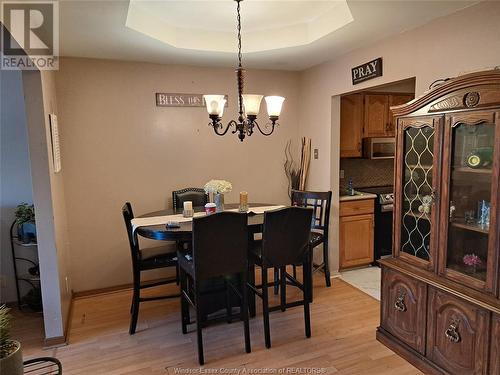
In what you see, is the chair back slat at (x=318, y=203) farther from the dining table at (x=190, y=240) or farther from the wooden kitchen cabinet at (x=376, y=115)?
the wooden kitchen cabinet at (x=376, y=115)

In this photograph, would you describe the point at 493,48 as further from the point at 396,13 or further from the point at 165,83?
the point at 165,83

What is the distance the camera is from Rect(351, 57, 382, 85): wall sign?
3.14 m

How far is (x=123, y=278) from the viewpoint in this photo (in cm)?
392

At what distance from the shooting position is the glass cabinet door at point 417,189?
229cm

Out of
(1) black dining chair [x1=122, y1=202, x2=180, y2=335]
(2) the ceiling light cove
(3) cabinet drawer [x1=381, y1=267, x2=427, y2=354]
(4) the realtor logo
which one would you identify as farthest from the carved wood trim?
(4) the realtor logo

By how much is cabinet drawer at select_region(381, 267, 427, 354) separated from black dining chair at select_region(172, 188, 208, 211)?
205 cm

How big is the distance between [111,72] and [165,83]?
1.80 ft

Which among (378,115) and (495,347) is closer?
(495,347)

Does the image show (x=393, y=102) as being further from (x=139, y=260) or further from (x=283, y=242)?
(x=139, y=260)

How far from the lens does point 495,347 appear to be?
1912mm

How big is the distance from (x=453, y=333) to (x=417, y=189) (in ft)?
3.03

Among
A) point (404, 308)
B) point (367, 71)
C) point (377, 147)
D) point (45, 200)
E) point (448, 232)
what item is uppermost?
point (367, 71)

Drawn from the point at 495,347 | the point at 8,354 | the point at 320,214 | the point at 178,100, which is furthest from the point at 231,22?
the point at 495,347

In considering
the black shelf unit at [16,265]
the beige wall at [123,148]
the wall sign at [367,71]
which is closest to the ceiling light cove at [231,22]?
the wall sign at [367,71]
